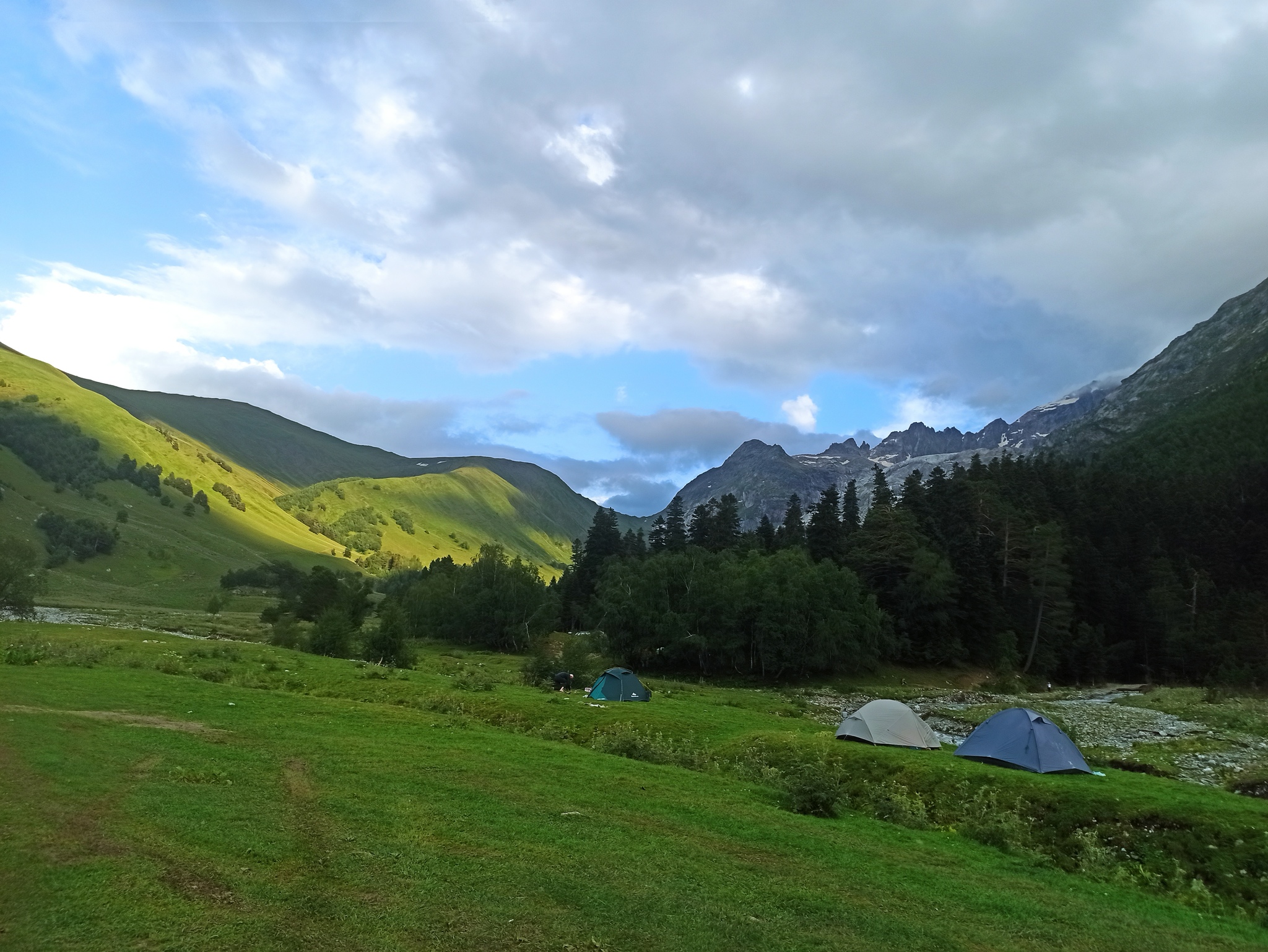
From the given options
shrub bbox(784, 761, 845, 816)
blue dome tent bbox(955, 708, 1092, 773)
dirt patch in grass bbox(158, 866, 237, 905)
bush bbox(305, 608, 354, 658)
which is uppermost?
blue dome tent bbox(955, 708, 1092, 773)

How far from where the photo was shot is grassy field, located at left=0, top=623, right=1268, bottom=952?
10.5 meters

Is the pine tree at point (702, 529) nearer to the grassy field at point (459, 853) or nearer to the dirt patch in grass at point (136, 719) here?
the grassy field at point (459, 853)

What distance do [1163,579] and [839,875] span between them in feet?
341

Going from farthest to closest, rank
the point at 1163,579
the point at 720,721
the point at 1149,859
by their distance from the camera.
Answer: the point at 1163,579 → the point at 720,721 → the point at 1149,859

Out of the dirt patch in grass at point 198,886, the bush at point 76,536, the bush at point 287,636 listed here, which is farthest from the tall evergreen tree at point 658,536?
the bush at point 76,536

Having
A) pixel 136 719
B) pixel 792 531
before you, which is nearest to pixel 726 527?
pixel 792 531

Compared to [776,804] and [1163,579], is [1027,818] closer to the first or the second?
[776,804]

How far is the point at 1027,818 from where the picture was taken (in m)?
24.0

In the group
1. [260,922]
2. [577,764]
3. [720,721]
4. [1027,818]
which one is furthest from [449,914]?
[720,721]

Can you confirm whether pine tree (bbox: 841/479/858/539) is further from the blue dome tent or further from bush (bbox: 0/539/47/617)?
bush (bbox: 0/539/47/617)

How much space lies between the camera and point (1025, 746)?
97.9ft

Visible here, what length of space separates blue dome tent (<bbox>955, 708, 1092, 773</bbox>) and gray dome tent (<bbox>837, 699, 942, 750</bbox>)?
2762 millimetres

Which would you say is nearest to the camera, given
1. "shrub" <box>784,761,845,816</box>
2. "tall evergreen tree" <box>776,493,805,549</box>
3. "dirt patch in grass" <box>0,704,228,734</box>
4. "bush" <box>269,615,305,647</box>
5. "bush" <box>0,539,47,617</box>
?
"shrub" <box>784,761,845,816</box>

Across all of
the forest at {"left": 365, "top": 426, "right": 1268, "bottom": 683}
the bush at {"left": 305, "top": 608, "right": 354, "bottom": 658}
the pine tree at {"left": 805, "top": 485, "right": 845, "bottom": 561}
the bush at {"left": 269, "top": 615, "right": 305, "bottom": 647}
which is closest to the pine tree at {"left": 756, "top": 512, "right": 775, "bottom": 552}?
the forest at {"left": 365, "top": 426, "right": 1268, "bottom": 683}
